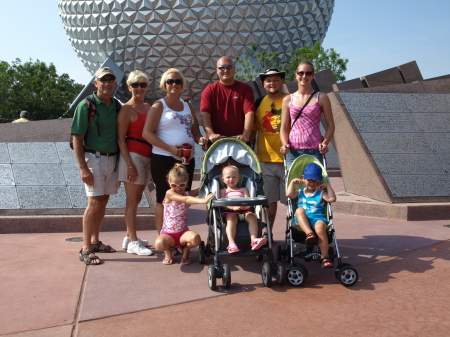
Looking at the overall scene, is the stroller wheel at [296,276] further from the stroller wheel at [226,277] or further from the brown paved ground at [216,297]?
the stroller wheel at [226,277]

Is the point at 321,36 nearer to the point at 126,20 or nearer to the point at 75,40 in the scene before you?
the point at 126,20

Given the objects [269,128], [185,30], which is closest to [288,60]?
[185,30]

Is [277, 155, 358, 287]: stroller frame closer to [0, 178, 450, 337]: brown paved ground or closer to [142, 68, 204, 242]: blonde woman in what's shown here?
[0, 178, 450, 337]: brown paved ground

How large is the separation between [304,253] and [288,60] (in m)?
27.2

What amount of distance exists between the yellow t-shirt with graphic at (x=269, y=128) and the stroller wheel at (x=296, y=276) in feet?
5.29

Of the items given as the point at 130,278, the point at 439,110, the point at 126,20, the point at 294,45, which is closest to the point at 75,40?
the point at 126,20

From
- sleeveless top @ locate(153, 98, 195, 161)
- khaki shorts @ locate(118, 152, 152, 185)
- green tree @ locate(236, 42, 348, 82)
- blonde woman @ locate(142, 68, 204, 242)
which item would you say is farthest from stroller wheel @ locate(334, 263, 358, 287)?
green tree @ locate(236, 42, 348, 82)

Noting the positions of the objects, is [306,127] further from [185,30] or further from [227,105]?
[185,30]

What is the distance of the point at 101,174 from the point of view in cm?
525

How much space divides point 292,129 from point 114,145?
2.07 metres

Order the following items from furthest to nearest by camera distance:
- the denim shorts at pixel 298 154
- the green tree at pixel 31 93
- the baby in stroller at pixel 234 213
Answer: the green tree at pixel 31 93 < the denim shorts at pixel 298 154 < the baby in stroller at pixel 234 213

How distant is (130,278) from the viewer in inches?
175

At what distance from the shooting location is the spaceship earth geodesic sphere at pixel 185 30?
25828 millimetres

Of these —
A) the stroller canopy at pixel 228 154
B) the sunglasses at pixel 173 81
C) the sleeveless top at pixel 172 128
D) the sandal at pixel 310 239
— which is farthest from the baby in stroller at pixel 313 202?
the sunglasses at pixel 173 81
